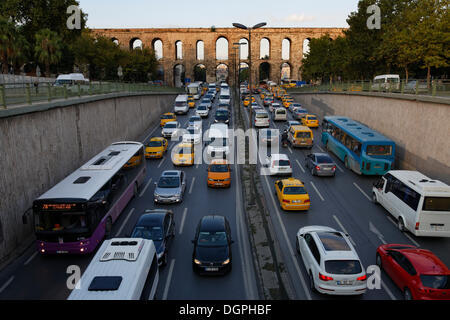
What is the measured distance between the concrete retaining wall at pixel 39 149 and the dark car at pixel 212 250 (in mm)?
8326

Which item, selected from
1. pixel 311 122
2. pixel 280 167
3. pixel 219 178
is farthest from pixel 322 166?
pixel 311 122

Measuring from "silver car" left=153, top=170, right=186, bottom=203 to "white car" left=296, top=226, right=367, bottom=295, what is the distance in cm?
991

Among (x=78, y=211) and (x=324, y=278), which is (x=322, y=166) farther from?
(x=78, y=211)

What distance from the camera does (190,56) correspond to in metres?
114

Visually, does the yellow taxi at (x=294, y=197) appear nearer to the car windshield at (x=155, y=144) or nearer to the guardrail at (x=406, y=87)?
the guardrail at (x=406, y=87)

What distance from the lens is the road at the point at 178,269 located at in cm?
1287

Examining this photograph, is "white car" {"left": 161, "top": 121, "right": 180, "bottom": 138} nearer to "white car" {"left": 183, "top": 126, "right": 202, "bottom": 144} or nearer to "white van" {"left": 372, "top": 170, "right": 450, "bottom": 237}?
"white car" {"left": 183, "top": 126, "right": 202, "bottom": 144}

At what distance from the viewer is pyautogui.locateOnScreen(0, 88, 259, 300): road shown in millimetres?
12867

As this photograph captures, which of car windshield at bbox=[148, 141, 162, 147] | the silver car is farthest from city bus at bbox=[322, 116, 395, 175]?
car windshield at bbox=[148, 141, 162, 147]

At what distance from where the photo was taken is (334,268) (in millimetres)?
11992

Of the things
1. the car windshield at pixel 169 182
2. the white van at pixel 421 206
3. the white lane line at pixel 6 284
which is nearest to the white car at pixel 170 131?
the car windshield at pixel 169 182

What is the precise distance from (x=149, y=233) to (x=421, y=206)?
39.6 feet

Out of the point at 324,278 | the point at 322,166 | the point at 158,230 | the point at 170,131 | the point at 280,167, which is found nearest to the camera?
the point at 324,278

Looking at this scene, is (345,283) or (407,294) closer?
(345,283)
